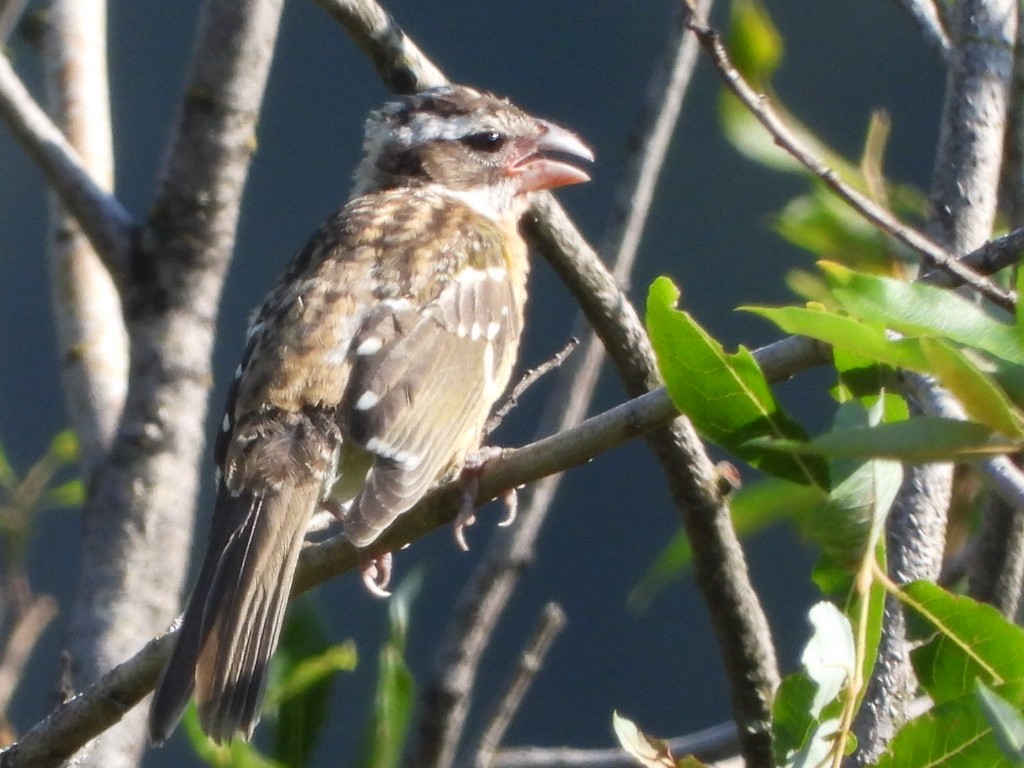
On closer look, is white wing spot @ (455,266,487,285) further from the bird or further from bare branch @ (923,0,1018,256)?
bare branch @ (923,0,1018,256)

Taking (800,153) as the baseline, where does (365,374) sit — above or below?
below

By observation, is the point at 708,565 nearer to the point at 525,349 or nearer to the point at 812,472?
the point at 812,472

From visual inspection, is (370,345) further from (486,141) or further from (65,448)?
(65,448)

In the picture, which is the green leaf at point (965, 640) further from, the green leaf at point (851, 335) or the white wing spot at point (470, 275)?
the white wing spot at point (470, 275)

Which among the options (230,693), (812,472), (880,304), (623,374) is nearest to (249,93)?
(623,374)

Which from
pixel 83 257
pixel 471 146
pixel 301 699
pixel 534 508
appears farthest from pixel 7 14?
pixel 301 699

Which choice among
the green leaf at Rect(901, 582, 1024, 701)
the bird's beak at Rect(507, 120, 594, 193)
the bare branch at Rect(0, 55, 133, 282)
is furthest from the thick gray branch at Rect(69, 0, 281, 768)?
the green leaf at Rect(901, 582, 1024, 701)
